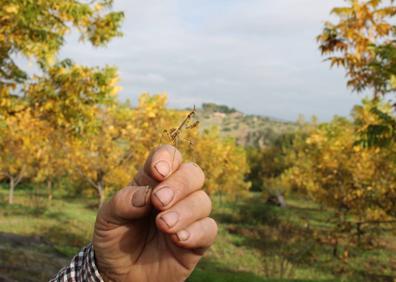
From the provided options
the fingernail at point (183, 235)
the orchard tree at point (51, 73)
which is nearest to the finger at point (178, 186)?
the fingernail at point (183, 235)

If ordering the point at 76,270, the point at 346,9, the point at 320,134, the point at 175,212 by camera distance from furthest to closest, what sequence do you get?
the point at 320,134 → the point at 346,9 → the point at 76,270 → the point at 175,212

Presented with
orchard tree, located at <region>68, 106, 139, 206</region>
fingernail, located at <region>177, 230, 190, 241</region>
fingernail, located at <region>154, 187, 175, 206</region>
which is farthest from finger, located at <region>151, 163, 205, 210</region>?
orchard tree, located at <region>68, 106, 139, 206</region>

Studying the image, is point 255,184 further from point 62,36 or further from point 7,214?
point 62,36

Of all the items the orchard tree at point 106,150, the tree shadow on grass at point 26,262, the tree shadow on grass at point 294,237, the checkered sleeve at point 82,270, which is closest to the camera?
the checkered sleeve at point 82,270

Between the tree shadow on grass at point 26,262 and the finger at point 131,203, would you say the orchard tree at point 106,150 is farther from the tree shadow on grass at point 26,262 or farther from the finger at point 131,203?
the finger at point 131,203

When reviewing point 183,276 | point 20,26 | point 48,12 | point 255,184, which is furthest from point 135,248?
point 255,184

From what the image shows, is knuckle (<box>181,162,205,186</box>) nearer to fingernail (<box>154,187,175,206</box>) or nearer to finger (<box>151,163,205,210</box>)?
finger (<box>151,163,205,210</box>)

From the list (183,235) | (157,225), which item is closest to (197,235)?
(183,235)
